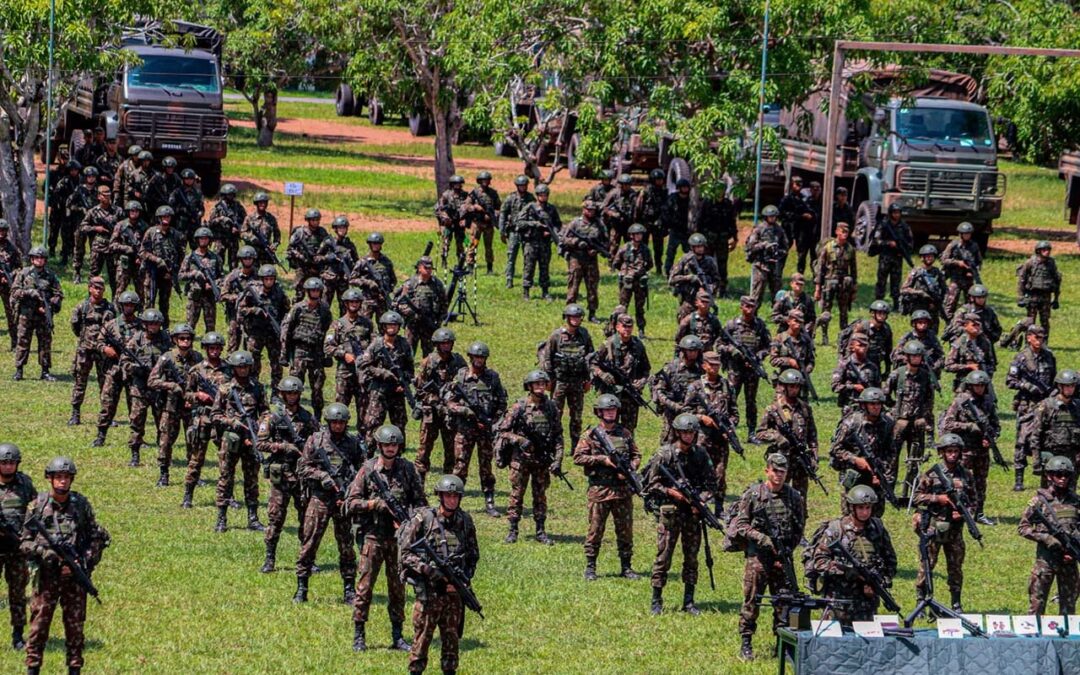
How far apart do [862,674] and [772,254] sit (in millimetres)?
15019

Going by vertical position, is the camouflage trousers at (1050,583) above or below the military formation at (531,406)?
below

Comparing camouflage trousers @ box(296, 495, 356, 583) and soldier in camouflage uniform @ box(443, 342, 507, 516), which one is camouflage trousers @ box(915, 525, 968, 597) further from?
camouflage trousers @ box(296, 495, 356, 583)

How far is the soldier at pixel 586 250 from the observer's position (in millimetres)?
29984

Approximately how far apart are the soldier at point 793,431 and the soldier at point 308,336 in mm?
6306

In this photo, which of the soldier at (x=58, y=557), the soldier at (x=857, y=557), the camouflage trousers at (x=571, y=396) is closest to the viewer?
the soldier at (x=58, y=557)

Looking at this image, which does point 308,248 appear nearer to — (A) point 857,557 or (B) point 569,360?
(B) point 569,360

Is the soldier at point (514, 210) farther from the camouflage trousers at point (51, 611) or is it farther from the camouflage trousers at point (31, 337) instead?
the camouflage trousers at point (51, 611)

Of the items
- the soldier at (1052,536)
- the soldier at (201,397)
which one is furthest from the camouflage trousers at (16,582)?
the soldier at (1052,536)

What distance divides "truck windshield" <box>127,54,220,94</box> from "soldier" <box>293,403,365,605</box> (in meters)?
24.1

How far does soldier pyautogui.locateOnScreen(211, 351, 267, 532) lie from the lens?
19.7 m

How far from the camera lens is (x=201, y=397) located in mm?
20516

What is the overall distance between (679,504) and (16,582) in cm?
574

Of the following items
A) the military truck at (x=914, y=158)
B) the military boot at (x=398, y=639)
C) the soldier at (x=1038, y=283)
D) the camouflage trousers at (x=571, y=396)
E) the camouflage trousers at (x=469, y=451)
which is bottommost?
the military boot at (x=398, y=639)

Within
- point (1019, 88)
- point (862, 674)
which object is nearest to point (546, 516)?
point (862, 674)
